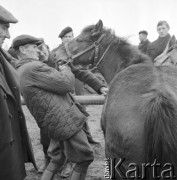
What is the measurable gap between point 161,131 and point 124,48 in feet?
6.65

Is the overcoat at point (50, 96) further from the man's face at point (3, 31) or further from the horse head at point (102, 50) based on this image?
the horse head at point (102, 50)

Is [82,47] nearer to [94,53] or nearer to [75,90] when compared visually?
[94,53]

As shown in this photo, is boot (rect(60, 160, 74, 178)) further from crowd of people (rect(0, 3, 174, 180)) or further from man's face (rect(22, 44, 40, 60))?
man's face (rect(22, 44, 40, 60))

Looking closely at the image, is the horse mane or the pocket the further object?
the horse mane

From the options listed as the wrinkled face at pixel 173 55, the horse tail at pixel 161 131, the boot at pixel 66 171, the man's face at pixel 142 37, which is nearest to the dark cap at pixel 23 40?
the horse tail at pixel 161 131

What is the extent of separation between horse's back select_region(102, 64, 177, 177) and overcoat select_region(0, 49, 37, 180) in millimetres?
900

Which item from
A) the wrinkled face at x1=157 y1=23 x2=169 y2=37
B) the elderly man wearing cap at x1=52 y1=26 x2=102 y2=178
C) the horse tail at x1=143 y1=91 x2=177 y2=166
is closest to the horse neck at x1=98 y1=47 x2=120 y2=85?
the elderly man wearing cap at x1=52 y1=26 x2=102 y2=178

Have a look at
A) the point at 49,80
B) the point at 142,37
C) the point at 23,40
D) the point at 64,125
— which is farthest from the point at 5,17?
the point at 142,37

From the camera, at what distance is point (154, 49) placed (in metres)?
5.21

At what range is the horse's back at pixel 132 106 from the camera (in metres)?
1.99

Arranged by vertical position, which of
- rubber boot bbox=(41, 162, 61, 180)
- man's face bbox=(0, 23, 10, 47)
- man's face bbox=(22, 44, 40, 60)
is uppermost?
man's face bbox=(0, 23, 10, 47)

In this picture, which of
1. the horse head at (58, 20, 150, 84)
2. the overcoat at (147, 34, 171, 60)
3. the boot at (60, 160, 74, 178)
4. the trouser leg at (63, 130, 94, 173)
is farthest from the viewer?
the overcoat at (147, 34, 171, 60)

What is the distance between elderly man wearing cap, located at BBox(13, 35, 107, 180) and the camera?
112 inches

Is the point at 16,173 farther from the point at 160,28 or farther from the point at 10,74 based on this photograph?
the point at 160,28
